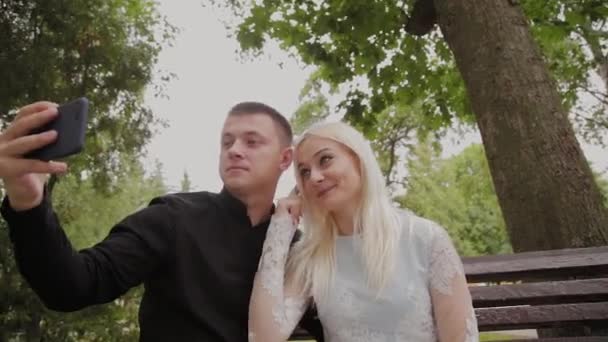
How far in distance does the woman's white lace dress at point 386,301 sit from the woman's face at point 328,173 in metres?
0.22

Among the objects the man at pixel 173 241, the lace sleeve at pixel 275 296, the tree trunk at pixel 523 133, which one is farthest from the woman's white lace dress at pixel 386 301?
the tree trunk at pixel 523 133

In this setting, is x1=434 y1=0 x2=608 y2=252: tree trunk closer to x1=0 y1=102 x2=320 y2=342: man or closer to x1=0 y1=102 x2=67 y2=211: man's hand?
x1=0 y1=102 x2=320 y2=342: man

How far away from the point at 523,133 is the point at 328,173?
1816 mm

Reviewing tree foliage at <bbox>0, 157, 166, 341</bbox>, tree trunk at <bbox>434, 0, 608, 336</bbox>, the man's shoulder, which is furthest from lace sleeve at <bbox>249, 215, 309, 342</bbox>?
tree foliage at <bbox>0, 157, 166, 341</bbox>

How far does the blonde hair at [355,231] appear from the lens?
6.84ft

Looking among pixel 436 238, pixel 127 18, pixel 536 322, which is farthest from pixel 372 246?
pixel 127 18

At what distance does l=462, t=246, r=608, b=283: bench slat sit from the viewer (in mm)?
2512

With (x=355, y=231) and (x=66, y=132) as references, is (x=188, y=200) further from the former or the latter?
(x=66, y=132)

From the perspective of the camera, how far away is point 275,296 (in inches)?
76.7

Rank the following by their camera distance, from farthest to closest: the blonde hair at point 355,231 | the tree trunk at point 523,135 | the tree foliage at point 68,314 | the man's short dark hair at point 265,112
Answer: the tree foliage at point 68,314
the tree trunk at point 523,135
the man's short dark hair at point 265,112
the blonde hair at point 355,231

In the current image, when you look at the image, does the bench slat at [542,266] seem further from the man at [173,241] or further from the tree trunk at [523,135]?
the man at [173,241]

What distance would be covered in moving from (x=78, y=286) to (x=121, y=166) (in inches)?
348

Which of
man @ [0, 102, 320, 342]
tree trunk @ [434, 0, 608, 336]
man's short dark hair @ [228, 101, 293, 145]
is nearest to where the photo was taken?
man @ [0, 102, 320, 342]

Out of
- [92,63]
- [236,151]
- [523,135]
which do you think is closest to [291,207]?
[236,151]
